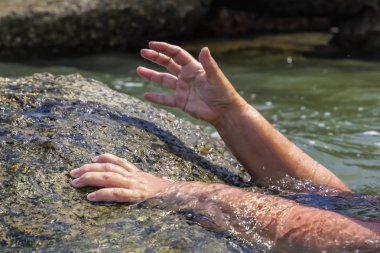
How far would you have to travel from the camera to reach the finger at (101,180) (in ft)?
8.55

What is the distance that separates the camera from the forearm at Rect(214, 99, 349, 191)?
10.9ft

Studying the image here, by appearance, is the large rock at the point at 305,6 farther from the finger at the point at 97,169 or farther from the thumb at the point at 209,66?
the finger at the point at 97,169

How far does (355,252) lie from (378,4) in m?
7.98

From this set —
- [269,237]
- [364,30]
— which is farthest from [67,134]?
[364,30]

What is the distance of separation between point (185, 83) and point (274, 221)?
3.83 ft

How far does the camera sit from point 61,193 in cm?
256

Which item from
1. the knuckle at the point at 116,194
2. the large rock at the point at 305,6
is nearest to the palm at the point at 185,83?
the knuckle at the point at 116,194

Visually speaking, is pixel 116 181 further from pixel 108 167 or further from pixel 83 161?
pixel 83 161

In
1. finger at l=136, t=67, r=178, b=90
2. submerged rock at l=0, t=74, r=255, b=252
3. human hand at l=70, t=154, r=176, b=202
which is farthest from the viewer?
finger at l=136, t=67, r=178, b=90

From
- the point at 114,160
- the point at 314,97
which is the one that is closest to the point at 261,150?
the point at 114,160

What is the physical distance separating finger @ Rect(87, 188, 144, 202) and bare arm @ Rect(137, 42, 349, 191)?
0.91 metres

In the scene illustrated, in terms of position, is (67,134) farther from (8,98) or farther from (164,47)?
(164,47)

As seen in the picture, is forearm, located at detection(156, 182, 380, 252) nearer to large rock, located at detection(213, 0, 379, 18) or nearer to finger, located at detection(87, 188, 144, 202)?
finger, located at detection(87, 188, 144, 202)

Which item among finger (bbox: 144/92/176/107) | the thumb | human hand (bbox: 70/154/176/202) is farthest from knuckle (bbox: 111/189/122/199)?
finger (bbox: 144/92/176/107)
